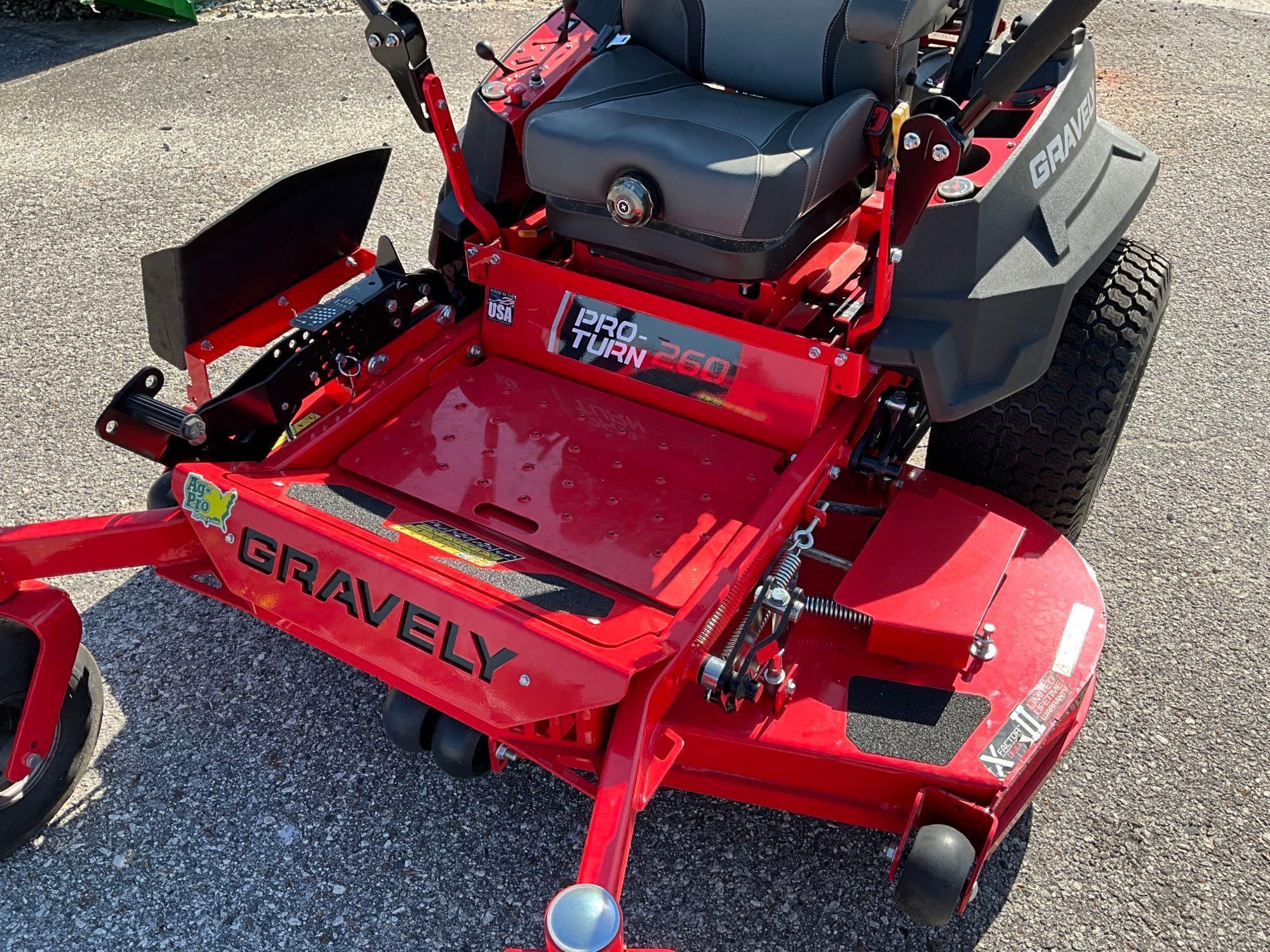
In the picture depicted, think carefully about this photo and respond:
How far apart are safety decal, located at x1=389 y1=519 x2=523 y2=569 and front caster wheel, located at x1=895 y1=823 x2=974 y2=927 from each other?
925 millimetres

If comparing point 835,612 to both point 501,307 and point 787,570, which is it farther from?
point 501,307

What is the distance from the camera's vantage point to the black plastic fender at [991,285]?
2271 mm

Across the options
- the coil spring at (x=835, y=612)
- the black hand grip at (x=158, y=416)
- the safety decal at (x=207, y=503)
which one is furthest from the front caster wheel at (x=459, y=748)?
the black hand grip at (x=158, y=416)

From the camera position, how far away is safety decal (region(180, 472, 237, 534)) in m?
2.18

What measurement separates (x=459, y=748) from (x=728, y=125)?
1.42m

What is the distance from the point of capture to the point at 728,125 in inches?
93.6

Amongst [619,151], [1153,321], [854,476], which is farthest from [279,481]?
[1153,321]

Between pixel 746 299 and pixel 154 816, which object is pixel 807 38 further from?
pixel 154 816

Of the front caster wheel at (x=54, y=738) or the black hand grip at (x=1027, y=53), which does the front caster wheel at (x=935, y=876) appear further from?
the front caster wheel at (x=54, y=738)

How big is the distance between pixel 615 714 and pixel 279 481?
2.91ft

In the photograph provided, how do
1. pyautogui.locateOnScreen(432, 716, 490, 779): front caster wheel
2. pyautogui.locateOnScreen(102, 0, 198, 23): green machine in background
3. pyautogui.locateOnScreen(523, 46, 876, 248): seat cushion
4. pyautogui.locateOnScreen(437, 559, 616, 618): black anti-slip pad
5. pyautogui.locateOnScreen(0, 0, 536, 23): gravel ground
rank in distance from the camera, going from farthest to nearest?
pyautogui.locateOnScreen(0, 0, 536, 23): gravel ground, pyautogui.locateOnScreen(102, 0, 198, 23): green machine in background, pyautogui.locateOnScreen(523, 46, 876, 248): seat cushion, pyautogui.locateOnScreen(432, 716, 490, 779): front caster wheel, pyautogui.locateOnScreen(437, 559, 616, 618): black anti-slip pad

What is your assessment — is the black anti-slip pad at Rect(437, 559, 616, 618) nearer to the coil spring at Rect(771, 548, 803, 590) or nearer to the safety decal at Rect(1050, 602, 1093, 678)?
the coil spring at Rect(771, 548, 803, 590)

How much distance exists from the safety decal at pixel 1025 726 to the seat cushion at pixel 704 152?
107cm

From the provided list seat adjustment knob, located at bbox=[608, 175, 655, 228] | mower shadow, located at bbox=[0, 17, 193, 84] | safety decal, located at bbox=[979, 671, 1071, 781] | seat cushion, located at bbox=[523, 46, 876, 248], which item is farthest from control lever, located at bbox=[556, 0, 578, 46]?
mower shadow, located at bbox=[0, 17, 193, 84]
